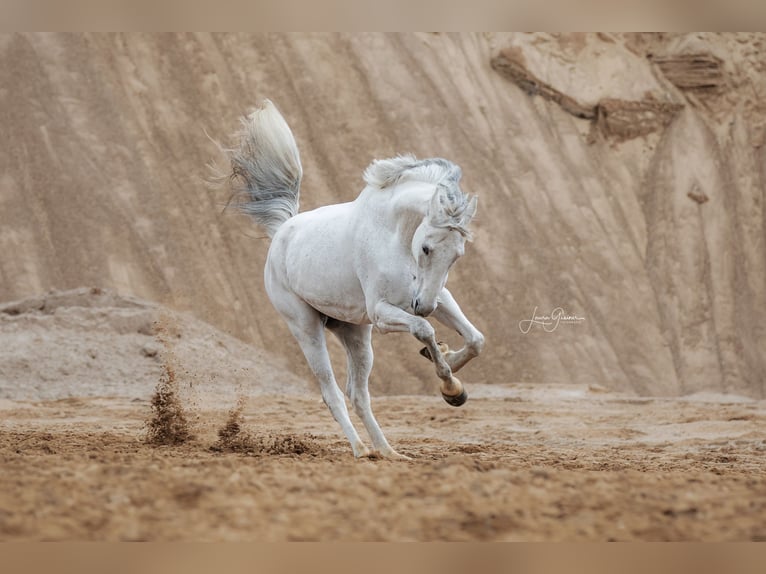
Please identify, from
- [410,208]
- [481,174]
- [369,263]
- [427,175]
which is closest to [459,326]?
[369,263]

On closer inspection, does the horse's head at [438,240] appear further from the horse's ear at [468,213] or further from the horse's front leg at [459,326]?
the horse's front leg at [459,326]

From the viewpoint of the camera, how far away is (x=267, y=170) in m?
8.35

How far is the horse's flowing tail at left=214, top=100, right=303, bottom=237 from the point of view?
8.27 meters

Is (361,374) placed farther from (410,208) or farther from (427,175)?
(427,175)

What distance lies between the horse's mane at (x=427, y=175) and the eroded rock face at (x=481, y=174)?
8812 millimetres

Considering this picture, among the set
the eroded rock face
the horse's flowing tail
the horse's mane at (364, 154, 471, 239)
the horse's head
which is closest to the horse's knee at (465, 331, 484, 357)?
the horse's head

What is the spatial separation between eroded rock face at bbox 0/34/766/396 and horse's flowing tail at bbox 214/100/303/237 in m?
7.25

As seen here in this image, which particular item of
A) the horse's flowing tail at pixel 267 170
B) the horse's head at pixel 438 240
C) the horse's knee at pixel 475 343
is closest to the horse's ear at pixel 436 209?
the horse's head at pixel 438 240

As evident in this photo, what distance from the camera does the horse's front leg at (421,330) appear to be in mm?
6078

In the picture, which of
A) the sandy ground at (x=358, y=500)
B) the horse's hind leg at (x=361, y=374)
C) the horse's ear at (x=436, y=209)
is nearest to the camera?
the sandy ground at (x=358, y=500)

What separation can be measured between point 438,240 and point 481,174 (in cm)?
1241

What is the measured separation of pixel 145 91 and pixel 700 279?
36.5 ft

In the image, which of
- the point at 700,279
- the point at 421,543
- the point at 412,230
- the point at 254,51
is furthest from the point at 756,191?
the point at 421,543

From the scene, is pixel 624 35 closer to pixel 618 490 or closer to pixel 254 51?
pixel 254 51
